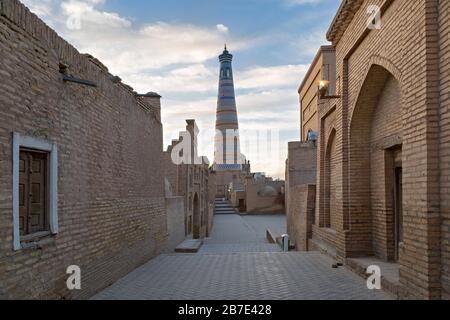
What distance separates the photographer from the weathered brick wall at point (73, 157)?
3.95 meters

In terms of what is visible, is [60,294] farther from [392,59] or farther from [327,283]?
[392,59]

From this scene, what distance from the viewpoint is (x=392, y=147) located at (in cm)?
685

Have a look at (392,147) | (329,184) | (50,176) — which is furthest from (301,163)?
(50,176)

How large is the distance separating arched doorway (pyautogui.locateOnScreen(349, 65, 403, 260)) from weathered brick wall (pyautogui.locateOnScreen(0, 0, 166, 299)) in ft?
14.4

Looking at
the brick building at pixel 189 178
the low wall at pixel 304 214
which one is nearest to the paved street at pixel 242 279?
the low wall at pixel 304 214

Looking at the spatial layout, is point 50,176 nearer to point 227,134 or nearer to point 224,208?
point 224,208

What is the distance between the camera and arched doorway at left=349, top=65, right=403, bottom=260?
6.81 meters

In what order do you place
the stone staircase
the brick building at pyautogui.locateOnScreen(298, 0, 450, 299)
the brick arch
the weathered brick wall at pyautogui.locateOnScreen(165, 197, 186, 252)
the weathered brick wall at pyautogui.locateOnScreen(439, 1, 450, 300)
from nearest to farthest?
the weathered brick wall at pyautogui.locateOnScreen(439, 1, 450, 300)
the brick building at pyautogui.locateOnScreen(298, 0, 450, 299)
the brick arch
the weathered brick wall at pyautogui.locateOnScreen(165, 197, 186, 252)
the stone staircase

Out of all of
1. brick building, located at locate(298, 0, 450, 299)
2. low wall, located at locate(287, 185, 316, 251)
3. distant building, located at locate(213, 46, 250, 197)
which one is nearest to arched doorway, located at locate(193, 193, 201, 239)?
low wall, located at locate(287, 185, 316, 251)

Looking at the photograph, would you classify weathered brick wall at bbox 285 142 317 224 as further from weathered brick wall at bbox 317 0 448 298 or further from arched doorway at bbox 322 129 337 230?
weathered brick wall at bbox 317 0 448 298

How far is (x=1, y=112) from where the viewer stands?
3.81m

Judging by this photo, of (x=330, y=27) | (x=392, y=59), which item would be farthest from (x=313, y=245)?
(x=392, y=59)

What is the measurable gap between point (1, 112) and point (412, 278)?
4.91m

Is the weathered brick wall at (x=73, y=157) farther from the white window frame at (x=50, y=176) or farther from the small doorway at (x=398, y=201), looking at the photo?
the small doorway at (x=398, y=201)
